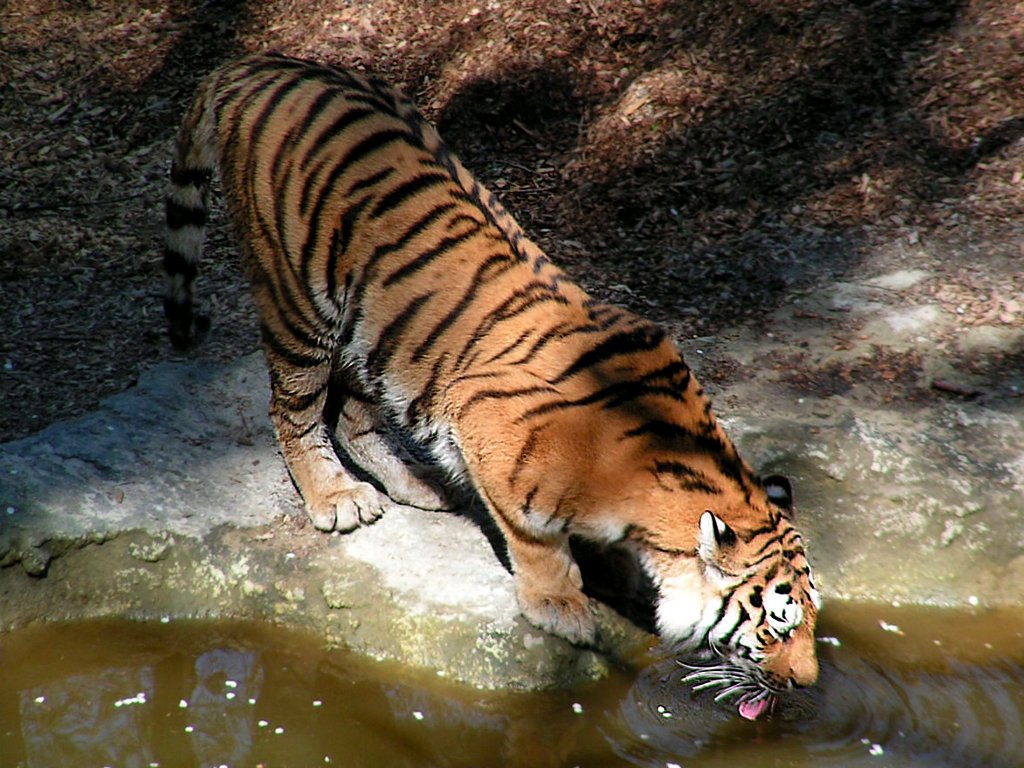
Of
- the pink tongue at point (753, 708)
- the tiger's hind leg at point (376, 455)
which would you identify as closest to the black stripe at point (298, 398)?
the tiger's hind leg at point (376, 455)

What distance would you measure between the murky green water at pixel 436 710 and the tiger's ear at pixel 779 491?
1.93ft

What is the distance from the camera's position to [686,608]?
3.29 metres

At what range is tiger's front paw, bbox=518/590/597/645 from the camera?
3533mm

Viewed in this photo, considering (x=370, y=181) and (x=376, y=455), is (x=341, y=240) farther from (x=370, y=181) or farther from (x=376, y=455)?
(x=376, y=455)

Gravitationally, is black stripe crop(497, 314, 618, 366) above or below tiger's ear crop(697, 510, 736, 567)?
above

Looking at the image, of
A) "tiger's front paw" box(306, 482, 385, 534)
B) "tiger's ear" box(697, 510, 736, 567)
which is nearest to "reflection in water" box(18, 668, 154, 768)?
"tiger's front paw" box(306, 482, 385, 534)

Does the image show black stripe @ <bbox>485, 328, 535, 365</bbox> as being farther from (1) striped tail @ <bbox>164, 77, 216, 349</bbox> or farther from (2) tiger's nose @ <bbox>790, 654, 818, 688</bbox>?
(1) striped tail @ <bbox>164, 77, 216, 349</bbox>

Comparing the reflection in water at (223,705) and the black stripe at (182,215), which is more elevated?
the black stripe at (182,215)

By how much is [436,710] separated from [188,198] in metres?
2.22

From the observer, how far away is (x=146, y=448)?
4.14 metres

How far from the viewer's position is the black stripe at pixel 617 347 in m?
3.49

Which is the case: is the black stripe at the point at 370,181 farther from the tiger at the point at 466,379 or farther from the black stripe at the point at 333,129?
the black stripe at the point at 333,129

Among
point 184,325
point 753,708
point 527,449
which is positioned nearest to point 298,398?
point 184,325

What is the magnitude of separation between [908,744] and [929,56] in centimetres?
450
